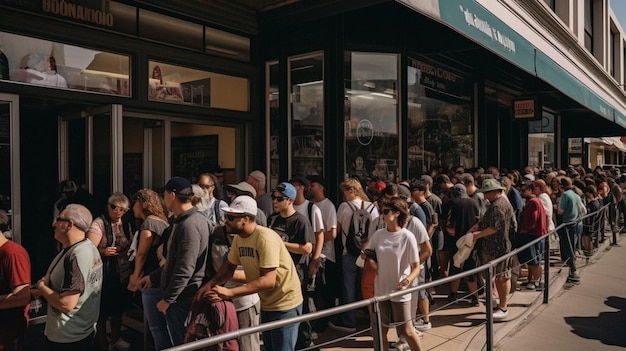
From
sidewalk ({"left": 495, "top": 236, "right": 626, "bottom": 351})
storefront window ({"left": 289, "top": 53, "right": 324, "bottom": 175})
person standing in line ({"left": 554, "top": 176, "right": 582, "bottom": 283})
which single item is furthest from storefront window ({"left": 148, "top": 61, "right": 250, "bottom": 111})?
person standing in line ({"left": 554, "top": 176, "right": 582, "bottom": 283})

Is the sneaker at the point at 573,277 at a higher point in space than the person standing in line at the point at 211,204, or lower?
lower

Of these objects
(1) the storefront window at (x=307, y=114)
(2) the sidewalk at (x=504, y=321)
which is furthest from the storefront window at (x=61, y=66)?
(2) the sidewalk at (x=504, y=321)

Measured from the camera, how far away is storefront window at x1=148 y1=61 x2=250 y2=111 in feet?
24.1

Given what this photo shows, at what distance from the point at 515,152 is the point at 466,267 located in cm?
1072

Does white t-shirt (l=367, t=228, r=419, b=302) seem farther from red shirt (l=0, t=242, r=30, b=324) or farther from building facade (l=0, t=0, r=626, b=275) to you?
red shirt (l=0, t=242, r=30, b=324)

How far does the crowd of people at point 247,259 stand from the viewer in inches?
148

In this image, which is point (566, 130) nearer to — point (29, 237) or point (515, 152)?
point (515, 152)

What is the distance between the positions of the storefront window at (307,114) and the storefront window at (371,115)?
561mm

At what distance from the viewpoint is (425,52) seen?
9.45 m

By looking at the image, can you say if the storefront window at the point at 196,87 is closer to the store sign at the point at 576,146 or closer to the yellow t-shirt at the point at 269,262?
the yellow t-shirt at the point at 269,262

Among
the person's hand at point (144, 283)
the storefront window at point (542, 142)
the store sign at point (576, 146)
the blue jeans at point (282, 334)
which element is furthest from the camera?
the store sign at point (576, 146)

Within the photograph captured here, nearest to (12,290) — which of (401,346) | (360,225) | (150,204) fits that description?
(150,204)

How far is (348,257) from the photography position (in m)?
6.09

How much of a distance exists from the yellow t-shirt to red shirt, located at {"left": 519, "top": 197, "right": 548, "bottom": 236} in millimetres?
4812
